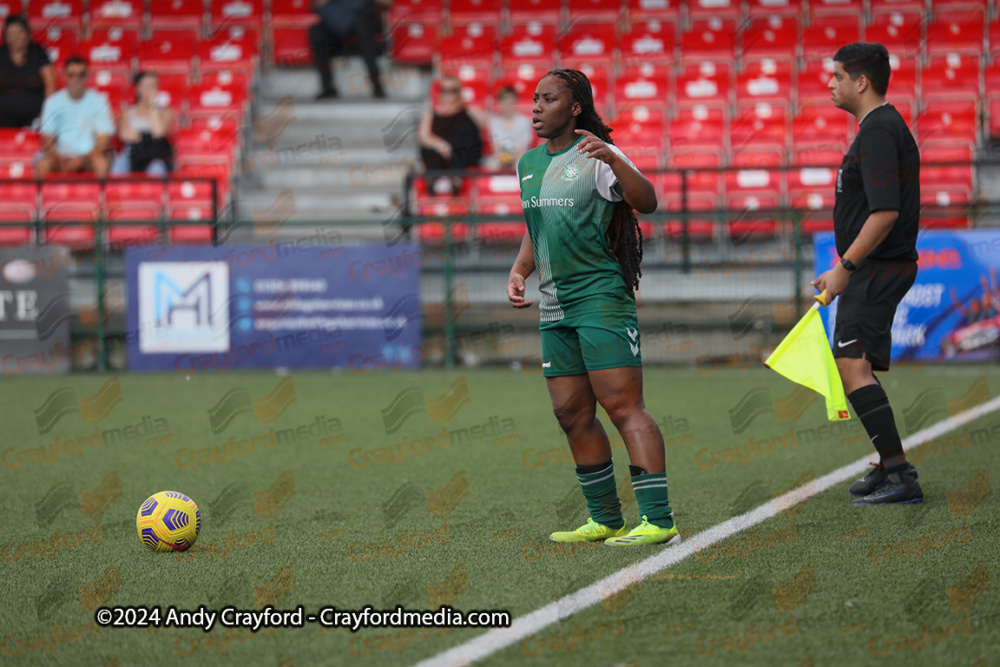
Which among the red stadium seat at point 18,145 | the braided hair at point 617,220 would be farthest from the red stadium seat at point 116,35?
the braided hair at point 617,220

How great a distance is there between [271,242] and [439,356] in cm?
211

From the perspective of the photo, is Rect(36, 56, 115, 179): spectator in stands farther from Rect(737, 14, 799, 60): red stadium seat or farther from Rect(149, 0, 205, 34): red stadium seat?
Rect(737, 14, 799, 60): red stadium seat

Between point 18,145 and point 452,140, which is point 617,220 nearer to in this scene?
point 452,140

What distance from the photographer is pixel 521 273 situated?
465 centimetres

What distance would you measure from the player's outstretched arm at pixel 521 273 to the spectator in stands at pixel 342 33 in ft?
37.1

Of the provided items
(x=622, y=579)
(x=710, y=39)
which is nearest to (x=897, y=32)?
(x=710, y=39)

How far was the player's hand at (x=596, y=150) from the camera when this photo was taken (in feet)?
12.9

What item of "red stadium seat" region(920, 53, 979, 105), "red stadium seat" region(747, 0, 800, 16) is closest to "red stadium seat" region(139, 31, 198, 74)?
"red stadium seat" region(747, 0, 800, 16)

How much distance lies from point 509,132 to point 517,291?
9.04 metres

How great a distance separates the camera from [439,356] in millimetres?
12273

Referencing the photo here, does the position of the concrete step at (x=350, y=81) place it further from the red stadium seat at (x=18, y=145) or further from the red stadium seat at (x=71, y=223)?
the red stadium seat at (x=71, y=223)

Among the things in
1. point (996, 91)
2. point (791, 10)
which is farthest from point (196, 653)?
point (791, 10)

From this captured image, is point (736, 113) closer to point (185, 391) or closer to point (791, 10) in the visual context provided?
point (791, 10)

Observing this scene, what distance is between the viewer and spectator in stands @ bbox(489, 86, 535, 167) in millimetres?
13195
